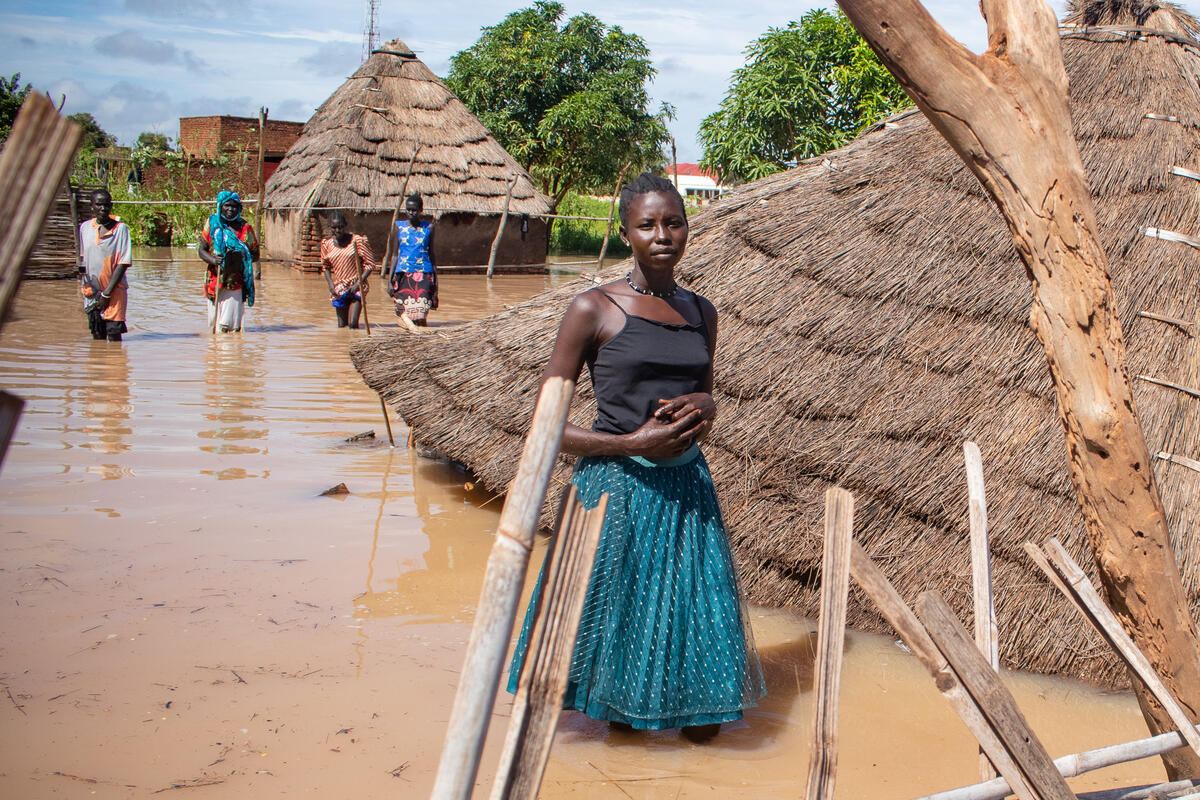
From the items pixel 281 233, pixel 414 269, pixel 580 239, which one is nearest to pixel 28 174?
pixel 414 269

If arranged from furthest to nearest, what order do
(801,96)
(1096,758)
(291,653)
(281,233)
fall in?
(281,233) < (801,96) < (291,653) < (1096,758)

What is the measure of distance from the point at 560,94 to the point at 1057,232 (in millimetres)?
26031

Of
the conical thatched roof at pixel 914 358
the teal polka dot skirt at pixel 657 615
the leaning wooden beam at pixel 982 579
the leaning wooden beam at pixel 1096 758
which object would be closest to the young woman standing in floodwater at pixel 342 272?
the conical thatched roof at pixel 914 358

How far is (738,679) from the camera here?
283 centimetres

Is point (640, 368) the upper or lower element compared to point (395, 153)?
lower

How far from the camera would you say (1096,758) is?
6.75 feet

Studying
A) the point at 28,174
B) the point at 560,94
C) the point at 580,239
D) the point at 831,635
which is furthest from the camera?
the point at 580,239

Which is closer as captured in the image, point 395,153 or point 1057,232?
point 1057,232

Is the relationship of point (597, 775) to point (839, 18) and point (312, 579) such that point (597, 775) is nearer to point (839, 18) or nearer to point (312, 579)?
point (312, 579)

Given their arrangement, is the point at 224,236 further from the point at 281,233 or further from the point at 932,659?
the point at 281,233

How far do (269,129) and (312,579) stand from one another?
2732cm

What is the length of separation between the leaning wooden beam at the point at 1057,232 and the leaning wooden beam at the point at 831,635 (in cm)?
79

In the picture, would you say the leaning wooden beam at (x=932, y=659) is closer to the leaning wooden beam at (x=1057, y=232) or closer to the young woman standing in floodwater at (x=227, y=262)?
the leaning wooden beam at (x=1057, y=232)

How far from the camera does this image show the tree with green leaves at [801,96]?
15320mm
